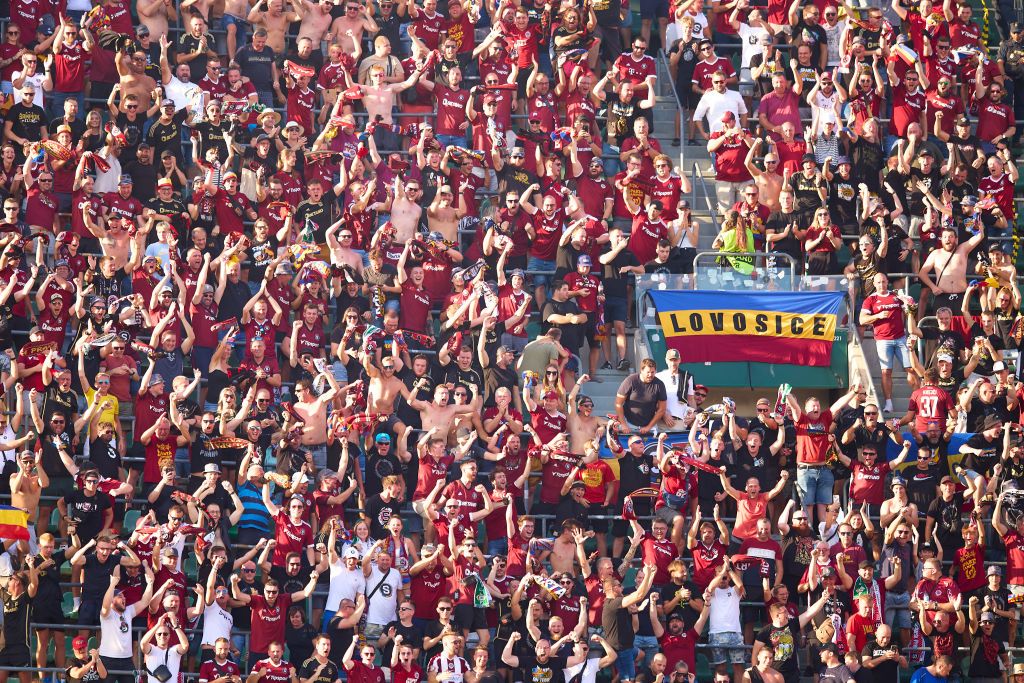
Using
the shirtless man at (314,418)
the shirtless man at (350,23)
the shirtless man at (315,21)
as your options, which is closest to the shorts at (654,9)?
the shirtless man at (350,23)

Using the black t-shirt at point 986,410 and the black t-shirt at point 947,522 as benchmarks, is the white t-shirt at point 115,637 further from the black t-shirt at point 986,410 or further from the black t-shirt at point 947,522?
the black t-shirt at point 986,410

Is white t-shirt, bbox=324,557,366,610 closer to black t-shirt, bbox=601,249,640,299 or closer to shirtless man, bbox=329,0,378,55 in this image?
black t-shirt, bbox=601,249,640,299

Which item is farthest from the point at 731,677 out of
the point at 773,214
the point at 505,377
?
the point at 773,214

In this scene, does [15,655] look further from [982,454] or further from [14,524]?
[982,454]

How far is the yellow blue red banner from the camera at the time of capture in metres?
23.8

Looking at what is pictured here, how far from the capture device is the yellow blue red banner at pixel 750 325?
23.8 m

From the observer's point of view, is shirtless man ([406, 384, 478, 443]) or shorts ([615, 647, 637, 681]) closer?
shorts ([615, 647, 637, 681])

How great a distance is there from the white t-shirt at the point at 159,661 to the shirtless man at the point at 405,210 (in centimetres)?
570

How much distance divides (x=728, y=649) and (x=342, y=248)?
5.99 m

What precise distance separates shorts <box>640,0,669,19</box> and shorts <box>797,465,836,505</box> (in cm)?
657

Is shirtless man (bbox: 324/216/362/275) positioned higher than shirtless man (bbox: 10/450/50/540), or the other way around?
shirtless man (bbox: 324/216/362/275)

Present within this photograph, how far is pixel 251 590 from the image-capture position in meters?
21.0

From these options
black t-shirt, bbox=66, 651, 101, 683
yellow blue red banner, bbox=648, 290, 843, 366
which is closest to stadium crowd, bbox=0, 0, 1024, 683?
black t-shirt, bbox=66, 651, 101, 683

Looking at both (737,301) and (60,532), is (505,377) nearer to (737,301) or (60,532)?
(737,301)
